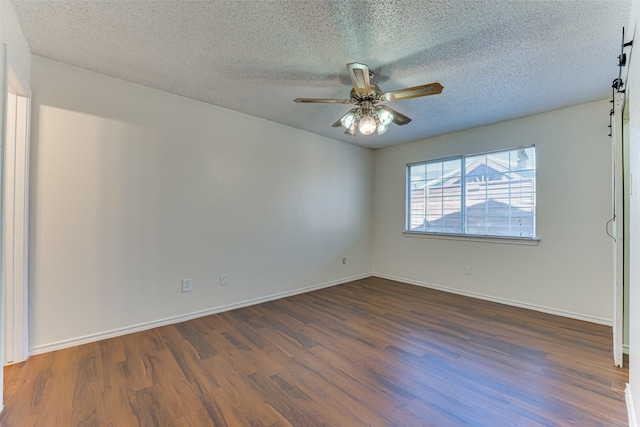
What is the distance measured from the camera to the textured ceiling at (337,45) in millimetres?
1634

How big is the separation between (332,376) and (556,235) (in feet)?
9.73

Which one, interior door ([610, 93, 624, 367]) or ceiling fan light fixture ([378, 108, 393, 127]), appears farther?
ceiling fan light fixture ([378, 108, 393, 127])

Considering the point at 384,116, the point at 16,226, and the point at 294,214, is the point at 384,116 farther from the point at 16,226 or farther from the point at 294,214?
the point at 16,226

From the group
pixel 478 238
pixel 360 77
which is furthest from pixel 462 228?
pixel 360 77

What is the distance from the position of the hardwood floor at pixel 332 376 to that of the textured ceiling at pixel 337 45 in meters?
2.29

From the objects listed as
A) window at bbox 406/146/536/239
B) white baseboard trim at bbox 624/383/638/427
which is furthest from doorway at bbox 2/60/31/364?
window at bbox 406/146/536/239

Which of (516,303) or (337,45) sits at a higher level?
(337,45)

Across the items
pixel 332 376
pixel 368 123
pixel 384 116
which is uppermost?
pixel 384 116

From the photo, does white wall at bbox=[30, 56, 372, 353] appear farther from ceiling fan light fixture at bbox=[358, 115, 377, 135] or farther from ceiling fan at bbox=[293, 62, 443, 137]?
ceiling fan light fixture at bbox=[358, 115, 377, 135]

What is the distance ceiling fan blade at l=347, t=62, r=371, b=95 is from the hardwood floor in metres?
2.06

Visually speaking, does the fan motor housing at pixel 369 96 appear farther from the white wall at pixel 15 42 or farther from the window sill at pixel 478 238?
the window sill at pixel 478 238

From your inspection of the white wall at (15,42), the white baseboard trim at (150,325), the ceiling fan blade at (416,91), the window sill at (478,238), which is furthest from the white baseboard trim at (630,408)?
the white wall at (15,42)

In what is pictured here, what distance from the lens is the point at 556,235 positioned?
3092 millimetres

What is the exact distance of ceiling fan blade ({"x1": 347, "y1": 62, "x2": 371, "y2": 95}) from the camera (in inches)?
71.8
